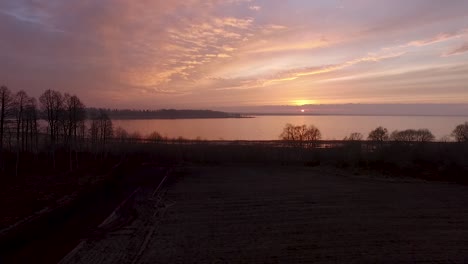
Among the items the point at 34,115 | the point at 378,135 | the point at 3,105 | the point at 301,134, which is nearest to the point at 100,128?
the point at 34,115

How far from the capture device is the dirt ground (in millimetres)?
10141

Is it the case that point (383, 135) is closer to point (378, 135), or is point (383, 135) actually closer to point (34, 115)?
point (378, 135)

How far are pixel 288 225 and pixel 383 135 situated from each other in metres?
41.9

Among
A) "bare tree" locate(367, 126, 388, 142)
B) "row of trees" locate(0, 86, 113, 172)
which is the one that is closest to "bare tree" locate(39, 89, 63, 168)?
"row of trees" locate(0, 86, 113, 172)

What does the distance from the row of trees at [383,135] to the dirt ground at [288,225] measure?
28263 millimetres

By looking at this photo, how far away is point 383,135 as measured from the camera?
49906 millimetres

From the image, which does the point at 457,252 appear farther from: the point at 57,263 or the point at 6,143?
the point at 6,143

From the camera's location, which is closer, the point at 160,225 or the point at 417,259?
the point at 417,259

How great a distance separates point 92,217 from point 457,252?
13101 millimetres

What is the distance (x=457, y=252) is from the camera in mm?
10344

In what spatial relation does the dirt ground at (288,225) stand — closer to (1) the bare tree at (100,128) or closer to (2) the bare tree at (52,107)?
(2) the bare tree at (52,107)

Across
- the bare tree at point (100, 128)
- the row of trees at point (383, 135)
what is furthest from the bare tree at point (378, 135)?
the bare tree at point (100, 128)

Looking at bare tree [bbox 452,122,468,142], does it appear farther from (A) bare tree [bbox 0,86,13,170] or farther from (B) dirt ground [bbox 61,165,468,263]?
(A) bare tree [bbox 0,86,13,170]

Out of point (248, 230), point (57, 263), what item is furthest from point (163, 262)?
point (248, 230)
